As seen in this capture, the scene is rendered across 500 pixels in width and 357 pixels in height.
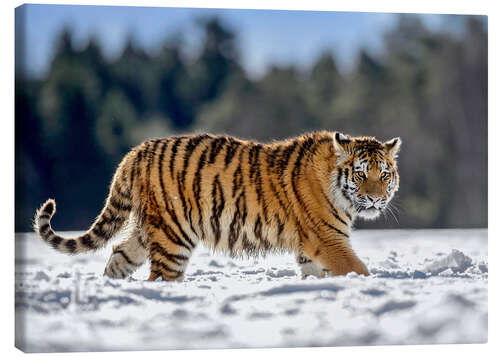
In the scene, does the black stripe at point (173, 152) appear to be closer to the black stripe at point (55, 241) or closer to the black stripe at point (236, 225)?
the black stripe at point (236, 225)

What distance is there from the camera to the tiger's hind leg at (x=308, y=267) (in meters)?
6.02

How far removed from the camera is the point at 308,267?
6.05 metres

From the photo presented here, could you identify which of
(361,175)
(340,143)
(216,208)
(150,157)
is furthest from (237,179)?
(361,175)

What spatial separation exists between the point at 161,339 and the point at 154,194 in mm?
1179

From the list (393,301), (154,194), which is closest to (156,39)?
(154,194)

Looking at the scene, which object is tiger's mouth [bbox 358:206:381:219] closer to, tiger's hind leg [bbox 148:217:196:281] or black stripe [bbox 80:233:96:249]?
tiger's hind leg [bbox 148:217:196:281]

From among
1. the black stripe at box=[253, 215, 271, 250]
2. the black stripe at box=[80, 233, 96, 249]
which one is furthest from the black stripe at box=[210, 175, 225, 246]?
the black stripe at box=[80, 233, 96, 249]

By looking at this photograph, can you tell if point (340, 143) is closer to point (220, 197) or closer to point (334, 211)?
point (334, 211)

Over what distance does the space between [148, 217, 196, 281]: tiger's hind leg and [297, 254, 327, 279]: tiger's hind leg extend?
2.78ft

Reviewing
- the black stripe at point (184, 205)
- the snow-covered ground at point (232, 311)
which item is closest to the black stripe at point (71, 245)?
the snow-covered ground at point (232, 311)

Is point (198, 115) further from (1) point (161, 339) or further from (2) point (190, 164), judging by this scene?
(1) point (161, 339)

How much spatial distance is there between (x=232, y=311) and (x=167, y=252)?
777 mm

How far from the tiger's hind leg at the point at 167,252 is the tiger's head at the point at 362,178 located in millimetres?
1128

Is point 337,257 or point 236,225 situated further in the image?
point 236,225
